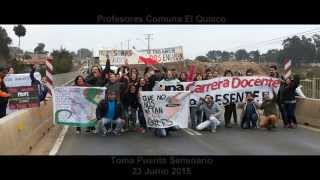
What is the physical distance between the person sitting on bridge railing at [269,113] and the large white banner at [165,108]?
2711 mm

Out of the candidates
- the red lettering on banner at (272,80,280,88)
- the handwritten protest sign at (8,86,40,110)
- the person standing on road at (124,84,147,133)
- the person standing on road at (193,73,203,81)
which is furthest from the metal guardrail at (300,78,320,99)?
the handwritten protest sign at (8,86,40,110)

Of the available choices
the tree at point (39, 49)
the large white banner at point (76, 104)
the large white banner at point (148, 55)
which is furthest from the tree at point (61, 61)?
the large white banner at point (76, 104)

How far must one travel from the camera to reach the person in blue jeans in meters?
15.5

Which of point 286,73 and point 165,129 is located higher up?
point 286,73

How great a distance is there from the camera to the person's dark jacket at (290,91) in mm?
17703

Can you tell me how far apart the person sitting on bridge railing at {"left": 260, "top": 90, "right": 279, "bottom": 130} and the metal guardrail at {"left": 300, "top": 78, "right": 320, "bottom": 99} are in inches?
211

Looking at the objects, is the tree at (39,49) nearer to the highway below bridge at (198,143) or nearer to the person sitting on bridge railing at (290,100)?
the person sitting on bridge railing at (290,100)

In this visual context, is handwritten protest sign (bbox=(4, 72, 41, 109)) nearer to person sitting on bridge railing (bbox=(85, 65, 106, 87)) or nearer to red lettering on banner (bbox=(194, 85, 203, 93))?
person sitting on bridge railing (bbox=(85, 65, 106, 87))

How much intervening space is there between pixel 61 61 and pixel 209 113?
1852 inches
